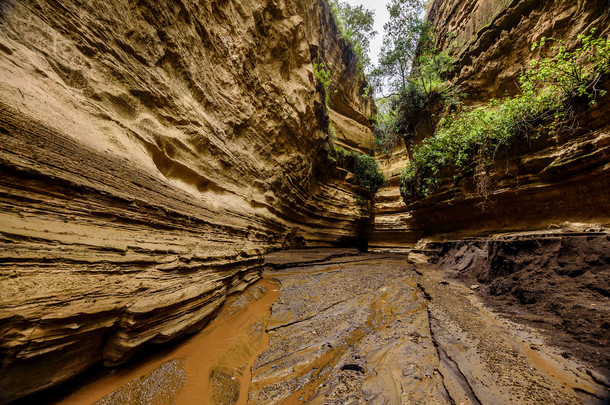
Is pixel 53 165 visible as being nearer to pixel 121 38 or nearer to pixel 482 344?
pixel 121 38

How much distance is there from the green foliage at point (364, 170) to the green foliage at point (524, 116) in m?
4.27

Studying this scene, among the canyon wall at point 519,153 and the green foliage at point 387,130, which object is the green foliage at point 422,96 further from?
the canyon wall at point 519,153

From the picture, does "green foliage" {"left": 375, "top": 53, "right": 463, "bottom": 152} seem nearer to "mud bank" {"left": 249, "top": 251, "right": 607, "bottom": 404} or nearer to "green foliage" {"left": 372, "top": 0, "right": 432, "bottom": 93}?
"green foliage" {"left": 372, "top": 0, "right": 432, "bottom": 93}

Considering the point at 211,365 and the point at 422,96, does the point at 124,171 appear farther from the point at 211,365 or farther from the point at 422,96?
the point at 422,96

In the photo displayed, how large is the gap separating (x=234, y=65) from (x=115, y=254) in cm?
579

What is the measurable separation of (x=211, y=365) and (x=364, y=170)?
13.2 metres

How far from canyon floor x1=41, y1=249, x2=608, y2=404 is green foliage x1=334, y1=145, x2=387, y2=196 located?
34.4 ft

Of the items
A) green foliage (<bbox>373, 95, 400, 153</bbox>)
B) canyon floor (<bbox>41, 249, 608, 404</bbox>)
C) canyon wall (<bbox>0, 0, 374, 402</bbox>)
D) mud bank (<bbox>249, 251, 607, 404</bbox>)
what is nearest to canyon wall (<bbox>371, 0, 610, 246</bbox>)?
green foliage (<bbox>373, 95, 400, 153</bbox>)

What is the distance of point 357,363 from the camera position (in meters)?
2.12

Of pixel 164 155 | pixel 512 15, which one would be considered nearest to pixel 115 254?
pixel 164 155

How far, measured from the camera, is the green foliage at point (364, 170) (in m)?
13.2

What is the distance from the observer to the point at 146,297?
2.11 m

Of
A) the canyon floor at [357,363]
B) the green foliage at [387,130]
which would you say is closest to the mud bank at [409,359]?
the canyon floor at [357,363]

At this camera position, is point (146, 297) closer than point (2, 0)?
Yes
